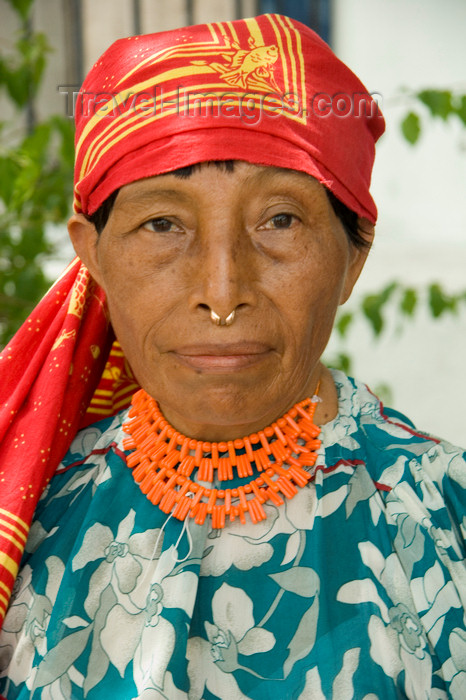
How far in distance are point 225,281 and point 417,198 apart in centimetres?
347

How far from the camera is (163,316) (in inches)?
56.4

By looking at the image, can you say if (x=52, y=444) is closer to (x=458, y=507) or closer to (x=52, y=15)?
(x=458, y=507)

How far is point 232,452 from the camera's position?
1.54m

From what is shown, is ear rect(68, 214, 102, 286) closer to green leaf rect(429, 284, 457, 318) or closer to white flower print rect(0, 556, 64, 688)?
white flower print rect(0, 556, 64, 688)

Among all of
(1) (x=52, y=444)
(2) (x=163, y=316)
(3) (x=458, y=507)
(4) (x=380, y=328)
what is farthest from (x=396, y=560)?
(4) (x=380, y=328)

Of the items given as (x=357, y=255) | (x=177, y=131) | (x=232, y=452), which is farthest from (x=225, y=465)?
(x=177, y=131)

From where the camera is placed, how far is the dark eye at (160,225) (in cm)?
144

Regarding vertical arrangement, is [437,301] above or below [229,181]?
below

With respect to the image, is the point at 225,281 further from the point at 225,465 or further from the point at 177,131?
the point at 225,465

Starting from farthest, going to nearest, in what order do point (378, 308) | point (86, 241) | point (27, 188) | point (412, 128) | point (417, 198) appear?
1. point (417, 198)
2. point (378, 308)
3. point (412, 128)
4. point (27, 188)
5. point (86, 241)

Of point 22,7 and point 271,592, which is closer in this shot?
point 271,592

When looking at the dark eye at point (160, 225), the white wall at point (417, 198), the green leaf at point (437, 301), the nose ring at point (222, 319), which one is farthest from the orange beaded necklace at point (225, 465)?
the white wall at point (417, 198)

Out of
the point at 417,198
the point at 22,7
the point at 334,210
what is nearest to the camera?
the point at 334,210

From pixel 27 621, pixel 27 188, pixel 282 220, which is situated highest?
pixel 282 220
